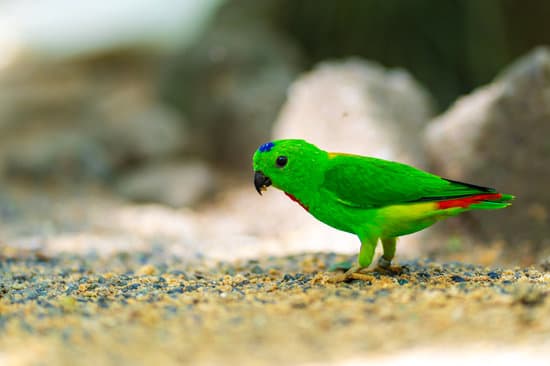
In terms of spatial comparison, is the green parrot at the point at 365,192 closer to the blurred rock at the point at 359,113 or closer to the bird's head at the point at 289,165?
the bird's head at the point at 289,165

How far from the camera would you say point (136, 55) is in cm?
1692

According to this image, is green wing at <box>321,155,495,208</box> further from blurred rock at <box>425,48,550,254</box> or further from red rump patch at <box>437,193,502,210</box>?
blurred rock at <box>425,48,550,254</box>

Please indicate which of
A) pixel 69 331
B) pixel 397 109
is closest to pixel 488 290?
pixel 69 331

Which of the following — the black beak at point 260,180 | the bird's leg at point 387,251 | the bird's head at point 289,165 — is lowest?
the bird's leg at point 387,251

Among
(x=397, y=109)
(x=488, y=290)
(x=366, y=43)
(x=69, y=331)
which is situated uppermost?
(x=366, y=43)

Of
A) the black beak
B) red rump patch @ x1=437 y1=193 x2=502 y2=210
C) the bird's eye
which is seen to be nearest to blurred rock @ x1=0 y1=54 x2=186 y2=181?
the black beak

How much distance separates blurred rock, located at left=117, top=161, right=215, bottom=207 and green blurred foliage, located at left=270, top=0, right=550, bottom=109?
3.34 metres

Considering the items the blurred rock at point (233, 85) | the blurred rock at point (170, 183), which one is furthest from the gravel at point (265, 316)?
the blurred rock at point (233, 85)

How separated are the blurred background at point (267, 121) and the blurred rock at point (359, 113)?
0.09 feet

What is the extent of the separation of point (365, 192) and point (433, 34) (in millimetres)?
8812

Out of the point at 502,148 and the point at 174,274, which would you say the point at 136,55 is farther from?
the point at 174,274

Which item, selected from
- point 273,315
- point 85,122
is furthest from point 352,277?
point 85,122

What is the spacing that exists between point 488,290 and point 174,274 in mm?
2212

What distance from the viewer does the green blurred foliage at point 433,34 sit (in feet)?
35.9
